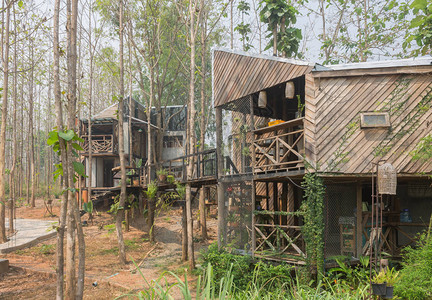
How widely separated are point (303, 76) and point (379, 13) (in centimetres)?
1293

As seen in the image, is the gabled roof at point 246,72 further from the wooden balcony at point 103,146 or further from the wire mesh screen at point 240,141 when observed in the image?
the wooden balcony at point 103,146

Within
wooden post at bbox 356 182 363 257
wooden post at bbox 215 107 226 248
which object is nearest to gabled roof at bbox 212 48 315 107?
wooden post at bbox 215 107 226 248

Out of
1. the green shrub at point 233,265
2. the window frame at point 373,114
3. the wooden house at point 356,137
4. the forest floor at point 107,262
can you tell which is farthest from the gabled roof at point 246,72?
the forest floor at point 107,262

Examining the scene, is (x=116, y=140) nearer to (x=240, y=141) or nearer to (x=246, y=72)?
(x=240, y=141)

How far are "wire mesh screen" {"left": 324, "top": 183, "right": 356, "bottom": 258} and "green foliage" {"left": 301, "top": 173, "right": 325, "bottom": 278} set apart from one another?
0.52 metres

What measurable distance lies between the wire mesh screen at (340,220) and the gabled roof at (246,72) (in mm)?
3482

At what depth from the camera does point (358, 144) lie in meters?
9.02

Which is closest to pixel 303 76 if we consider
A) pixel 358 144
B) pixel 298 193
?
pixel 358 144

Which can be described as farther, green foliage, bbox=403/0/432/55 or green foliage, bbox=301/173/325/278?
green foliage, bbox=301/173/325/278

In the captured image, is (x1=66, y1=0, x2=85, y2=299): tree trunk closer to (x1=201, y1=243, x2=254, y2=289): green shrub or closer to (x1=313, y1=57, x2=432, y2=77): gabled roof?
(x1=201, y1=243, x2=254, y2=289): green shrub

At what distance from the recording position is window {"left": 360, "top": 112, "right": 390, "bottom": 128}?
29.6 feet

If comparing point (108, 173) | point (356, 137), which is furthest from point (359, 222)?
point (108, 173)

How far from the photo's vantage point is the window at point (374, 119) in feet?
29.6

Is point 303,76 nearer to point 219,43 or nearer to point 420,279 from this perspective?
point 420,279
